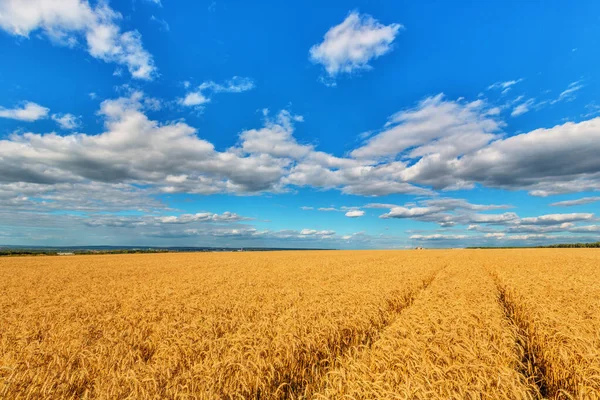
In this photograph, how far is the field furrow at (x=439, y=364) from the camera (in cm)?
415

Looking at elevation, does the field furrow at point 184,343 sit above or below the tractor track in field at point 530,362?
above

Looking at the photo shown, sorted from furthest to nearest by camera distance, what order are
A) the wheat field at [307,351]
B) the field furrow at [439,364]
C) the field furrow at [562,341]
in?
the field furrow at [562,341], the wheat field at [307,351], the field furrow at [439,364]

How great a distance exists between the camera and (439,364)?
517 cm

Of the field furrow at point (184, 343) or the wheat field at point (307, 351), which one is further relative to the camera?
the field furrow at point (184, 343)

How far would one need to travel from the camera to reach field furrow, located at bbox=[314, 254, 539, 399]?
13.6ft

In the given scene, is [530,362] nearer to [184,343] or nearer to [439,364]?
[439,364]

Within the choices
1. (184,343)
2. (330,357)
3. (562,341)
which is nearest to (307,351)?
(330,357)

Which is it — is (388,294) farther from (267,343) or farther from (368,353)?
(267,343)

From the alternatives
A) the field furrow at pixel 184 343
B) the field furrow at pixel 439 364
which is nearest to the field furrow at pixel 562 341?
the field furrow at pixel 439 364

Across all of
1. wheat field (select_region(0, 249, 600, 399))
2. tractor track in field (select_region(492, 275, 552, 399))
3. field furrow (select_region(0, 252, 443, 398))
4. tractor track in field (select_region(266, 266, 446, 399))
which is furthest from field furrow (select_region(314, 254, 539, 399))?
field furrow (select_region(0, 252, 443, 398))

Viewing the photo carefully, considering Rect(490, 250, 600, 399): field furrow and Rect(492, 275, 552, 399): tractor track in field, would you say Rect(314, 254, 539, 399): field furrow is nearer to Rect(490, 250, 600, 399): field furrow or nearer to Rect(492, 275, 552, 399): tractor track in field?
Rect(492, 275, 552, 399): tractor track in field

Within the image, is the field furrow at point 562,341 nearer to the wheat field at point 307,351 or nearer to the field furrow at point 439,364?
the wheat field at point 307,351

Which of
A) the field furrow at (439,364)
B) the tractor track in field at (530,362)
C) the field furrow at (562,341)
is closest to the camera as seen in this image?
the field furrow at (439,364)

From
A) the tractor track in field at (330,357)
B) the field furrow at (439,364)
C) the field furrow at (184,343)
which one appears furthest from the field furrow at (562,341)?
the field furrow at (184,343)
